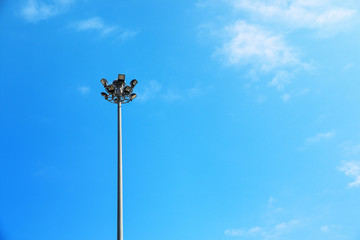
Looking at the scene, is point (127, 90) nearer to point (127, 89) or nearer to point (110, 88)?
point (127, 89)

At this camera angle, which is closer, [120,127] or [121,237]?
[121,237]

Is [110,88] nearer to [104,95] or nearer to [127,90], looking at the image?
[104,95]

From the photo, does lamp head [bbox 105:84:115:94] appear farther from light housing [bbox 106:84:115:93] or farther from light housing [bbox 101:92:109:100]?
light housing [bbox 101:92:109:100]

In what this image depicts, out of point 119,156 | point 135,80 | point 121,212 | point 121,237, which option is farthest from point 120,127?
point 121,237

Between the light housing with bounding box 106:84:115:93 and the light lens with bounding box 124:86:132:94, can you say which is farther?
the light lens with bounding box 124:86:132:94

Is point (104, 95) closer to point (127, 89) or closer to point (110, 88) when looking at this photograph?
point (110, 88)

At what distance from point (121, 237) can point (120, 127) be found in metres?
5.12

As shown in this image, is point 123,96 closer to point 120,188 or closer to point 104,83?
point 104,83

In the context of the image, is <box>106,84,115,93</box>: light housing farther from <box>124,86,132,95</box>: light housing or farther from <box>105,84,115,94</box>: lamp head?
<box>124,86,132,95</box>: light housing

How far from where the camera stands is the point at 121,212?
47.9 feet

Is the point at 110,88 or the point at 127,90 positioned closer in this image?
the point at 110,88

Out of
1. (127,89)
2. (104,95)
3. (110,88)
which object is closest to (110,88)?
(110,88)

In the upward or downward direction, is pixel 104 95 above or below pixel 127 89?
below

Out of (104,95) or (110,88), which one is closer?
(110,88)
